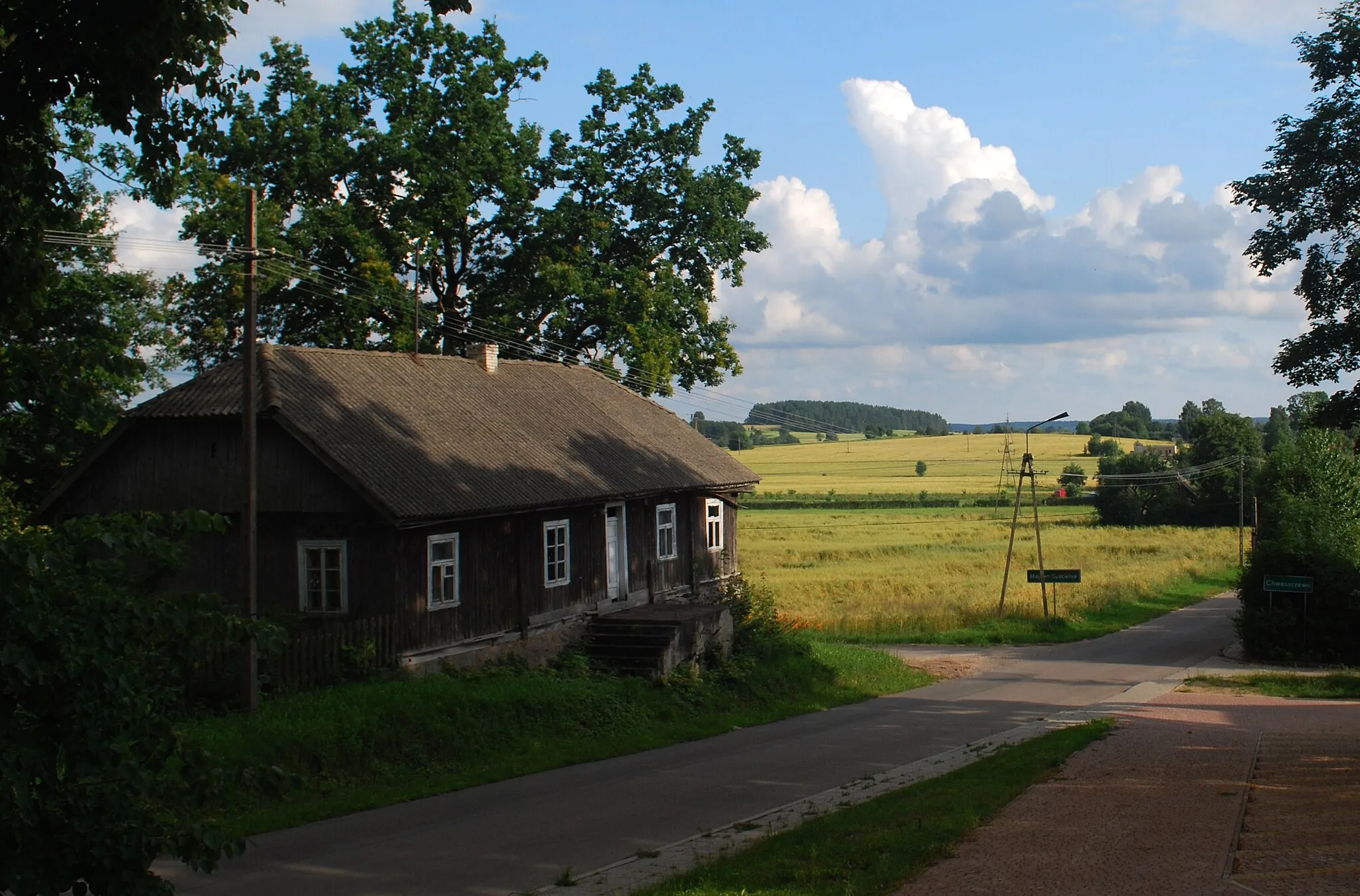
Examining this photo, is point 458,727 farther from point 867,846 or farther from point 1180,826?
point 1180,826

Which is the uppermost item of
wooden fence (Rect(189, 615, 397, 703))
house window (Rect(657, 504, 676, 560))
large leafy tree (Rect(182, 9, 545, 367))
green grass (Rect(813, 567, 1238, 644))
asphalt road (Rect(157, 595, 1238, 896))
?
large leafy tree (Rect(182, 9, 545, 367))

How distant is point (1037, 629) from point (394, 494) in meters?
26.7

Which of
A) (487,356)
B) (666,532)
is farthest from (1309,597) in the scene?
(487,356)

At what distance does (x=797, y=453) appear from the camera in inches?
6240

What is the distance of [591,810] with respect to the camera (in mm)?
14258

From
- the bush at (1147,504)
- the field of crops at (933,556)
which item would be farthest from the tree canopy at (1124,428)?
the bush at (1147,504)

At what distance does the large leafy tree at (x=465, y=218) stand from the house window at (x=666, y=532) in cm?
836

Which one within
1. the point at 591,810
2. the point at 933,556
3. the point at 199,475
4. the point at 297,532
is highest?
the point at 199,475

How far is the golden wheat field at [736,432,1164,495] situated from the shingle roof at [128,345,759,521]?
6880 centimetres

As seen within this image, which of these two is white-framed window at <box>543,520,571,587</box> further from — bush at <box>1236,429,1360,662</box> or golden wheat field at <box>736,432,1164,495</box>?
golden wheat field at <box>736,432,1164,495</box>

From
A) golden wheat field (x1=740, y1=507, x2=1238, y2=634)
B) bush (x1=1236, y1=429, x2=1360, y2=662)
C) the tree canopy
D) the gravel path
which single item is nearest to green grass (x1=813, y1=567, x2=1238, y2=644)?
golden wheat field (x1=740, y1=507, x2=1238, y2=634)

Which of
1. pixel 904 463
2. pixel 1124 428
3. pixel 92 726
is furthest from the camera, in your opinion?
pixel 1124 428

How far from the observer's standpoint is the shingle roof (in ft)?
68.0

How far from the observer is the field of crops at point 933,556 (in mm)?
42938
